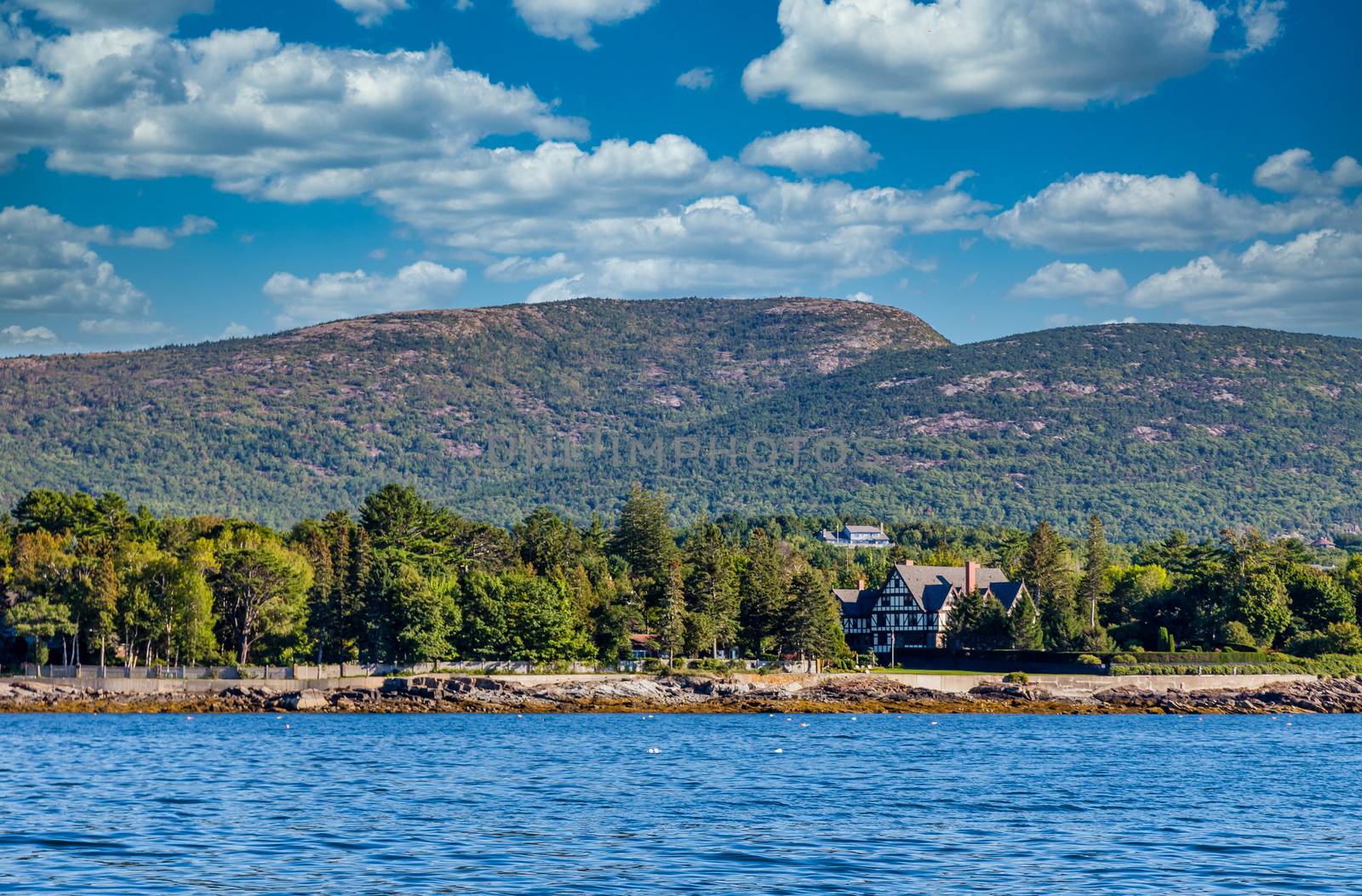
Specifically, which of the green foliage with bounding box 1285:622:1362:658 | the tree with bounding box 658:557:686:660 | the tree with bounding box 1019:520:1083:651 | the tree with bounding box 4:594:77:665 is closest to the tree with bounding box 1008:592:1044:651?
the tree with bounding box 1019:520:1083:651

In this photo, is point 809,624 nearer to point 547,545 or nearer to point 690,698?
point 690,698

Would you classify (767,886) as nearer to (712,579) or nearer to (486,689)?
(486,689)

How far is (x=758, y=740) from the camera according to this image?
7562 cm

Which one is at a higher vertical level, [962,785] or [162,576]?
[162,576]

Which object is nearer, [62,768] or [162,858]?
[162,858]

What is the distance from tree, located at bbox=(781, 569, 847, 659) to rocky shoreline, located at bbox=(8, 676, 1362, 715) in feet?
21.4

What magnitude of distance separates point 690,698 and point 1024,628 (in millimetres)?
36849

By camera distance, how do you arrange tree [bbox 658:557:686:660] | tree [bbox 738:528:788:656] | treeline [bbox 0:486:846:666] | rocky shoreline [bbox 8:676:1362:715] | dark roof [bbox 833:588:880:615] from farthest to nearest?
1. dark roof [bbox 833:588:880:615]
2. tree [bbox 738:528:788:656]
3. tree [bbox 658:557:686:660]
4. treeline [bbox 0:486:846:666]
5. rocky shoreline [bbox 8:676:1362:715]

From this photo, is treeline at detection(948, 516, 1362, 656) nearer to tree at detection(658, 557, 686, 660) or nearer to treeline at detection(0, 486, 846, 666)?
treeline at detection(0, 486, 846, 666)

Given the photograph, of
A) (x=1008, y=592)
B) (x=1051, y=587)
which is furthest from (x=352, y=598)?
(x=1051, y=587)

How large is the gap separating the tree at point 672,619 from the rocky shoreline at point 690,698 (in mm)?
5252

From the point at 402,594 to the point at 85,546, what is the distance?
26.8m

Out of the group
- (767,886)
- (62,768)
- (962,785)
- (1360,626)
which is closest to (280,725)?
(62,768)

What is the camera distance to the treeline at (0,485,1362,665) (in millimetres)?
105812
